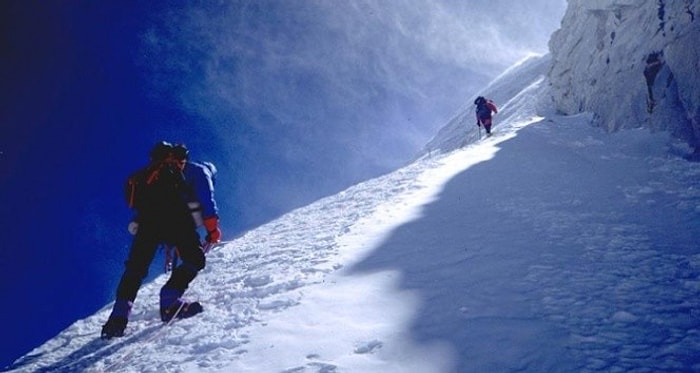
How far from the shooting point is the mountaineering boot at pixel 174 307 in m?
5.44

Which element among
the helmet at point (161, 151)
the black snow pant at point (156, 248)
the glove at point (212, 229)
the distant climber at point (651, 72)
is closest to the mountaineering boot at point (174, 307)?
the black snow pant at point (156, 248)

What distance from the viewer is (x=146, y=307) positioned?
6.46 metres

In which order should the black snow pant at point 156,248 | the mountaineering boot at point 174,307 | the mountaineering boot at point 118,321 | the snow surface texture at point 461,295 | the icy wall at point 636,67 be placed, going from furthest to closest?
the icy wall at point 636,67, the black snow pant at point 156,248, the mountaineering boot at point 174,307, the mountaineering boot at point 118,321, the snow surface texture at point 461,295

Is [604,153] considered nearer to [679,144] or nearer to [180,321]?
[679,144]

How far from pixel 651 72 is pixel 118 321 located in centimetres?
1575

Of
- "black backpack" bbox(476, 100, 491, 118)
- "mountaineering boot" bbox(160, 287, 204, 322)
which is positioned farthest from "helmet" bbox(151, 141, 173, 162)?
"black backpack" bbox(476, 100, 491, 118)

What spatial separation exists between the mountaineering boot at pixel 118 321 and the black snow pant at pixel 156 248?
0.43 ft

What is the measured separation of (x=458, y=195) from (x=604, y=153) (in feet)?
16.5

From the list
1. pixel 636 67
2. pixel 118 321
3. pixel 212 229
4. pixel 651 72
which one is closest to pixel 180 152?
pixel 212 229

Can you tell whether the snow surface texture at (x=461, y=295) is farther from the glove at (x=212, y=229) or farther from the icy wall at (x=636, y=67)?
the icy wall at (x=636, y=67)

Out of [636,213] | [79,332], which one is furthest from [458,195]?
[79,332]

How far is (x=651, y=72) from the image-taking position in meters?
13.7

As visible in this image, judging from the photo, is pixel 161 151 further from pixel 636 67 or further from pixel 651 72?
pixel 636 67

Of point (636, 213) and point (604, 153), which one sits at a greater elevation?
point (604, 153)
